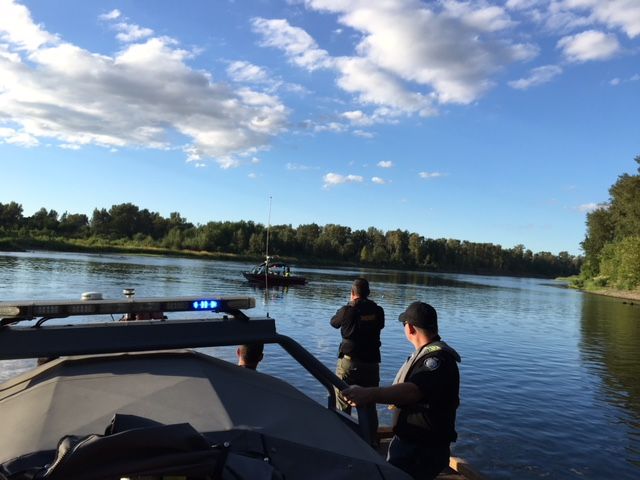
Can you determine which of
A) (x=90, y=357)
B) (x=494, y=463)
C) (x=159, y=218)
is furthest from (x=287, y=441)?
(x=159, y=218)

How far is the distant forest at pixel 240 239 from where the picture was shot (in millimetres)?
144000

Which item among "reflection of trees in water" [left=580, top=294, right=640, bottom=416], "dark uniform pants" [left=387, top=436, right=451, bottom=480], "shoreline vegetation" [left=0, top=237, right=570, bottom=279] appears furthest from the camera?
"shoreline vegetation" [left=0, top=237, right=570, bottom=279]

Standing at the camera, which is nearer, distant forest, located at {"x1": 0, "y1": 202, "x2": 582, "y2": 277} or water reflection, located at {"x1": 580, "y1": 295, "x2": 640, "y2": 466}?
water reflection, located at {"x1": 580, "y1": 295, "x2": 640, "y2": 466}

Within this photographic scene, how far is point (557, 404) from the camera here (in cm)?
1338

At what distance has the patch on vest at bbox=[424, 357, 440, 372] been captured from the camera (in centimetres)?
359

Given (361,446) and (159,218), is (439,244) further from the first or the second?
(361,446)

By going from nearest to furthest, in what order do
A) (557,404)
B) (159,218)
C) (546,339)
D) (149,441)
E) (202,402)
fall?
(149,441) → (202,402) → (557,404) → (546,339) → (159,218)

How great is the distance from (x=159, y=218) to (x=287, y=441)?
187881 millimetres

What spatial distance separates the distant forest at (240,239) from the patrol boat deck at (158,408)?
12506cm

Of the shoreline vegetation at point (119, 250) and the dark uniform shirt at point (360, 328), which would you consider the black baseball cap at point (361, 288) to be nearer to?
the dark uniform shirt at point (360, 328)

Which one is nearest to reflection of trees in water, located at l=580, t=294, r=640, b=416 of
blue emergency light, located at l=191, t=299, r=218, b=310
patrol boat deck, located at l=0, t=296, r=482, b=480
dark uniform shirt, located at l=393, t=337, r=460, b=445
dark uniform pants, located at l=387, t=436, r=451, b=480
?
dark uniform pants, located at l=387, t=436, r=451, b=480

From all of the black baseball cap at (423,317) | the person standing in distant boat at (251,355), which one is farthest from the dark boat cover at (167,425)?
the black baseball cap at (423,317)

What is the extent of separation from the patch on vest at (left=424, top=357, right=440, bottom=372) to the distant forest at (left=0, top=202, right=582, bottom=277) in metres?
125

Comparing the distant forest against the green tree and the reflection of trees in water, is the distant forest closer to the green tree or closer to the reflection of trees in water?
the green tree
